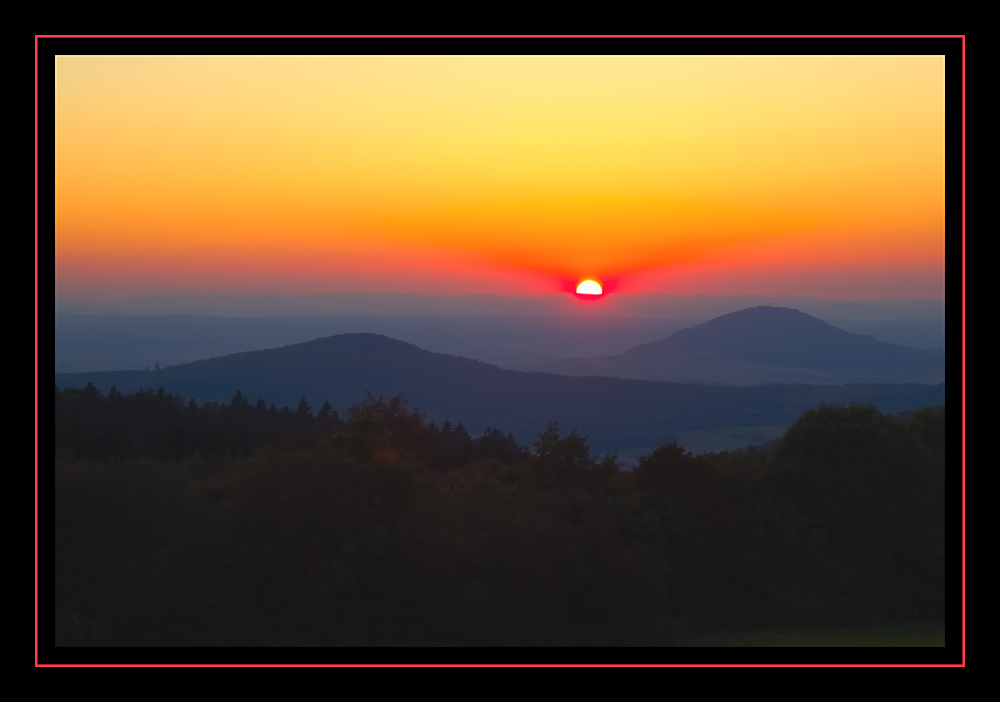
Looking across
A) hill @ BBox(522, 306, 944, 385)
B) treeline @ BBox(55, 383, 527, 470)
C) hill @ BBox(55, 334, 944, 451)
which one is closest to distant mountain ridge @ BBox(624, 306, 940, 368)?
hill @ BBox(522, 306, 944, 385)

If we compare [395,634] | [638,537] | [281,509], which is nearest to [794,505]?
[638,537]

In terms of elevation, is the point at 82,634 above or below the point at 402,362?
below

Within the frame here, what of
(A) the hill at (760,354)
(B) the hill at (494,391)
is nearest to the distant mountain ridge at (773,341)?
(A) the hill at (760,354)

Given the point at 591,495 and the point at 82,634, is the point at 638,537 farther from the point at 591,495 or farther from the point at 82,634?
the point at 82,634

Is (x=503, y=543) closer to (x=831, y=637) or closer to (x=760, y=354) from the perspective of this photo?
(x=831, y=637)
